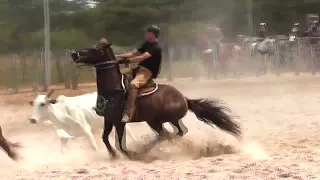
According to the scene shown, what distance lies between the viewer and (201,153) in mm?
9242

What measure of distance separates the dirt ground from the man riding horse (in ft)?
2.64

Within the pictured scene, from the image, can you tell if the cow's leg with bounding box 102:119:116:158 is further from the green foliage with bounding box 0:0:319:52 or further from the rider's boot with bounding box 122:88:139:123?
the green foliage with bounding box 0:0:319:52

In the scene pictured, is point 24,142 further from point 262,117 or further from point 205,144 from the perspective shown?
point 262,117

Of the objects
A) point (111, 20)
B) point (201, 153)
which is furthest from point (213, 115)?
point (111, 20)

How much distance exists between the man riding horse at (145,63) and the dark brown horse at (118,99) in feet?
0.41

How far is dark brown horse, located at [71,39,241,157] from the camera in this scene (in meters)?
9.05

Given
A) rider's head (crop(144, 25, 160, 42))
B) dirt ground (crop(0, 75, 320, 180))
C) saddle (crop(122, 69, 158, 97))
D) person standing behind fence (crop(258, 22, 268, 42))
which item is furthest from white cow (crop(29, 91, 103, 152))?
person standing behind fence (crop(258, 22, 268, 42))

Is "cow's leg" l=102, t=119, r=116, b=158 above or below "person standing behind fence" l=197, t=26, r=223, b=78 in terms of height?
above

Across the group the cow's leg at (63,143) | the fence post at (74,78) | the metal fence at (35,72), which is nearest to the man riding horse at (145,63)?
the cow's leg at (63,143)

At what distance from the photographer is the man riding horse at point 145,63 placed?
354 inches

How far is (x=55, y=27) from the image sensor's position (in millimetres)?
31250

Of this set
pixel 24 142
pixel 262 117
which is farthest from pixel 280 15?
pixel 24 142

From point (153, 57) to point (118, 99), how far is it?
0.77 m

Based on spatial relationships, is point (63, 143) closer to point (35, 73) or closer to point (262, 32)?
point (35, 73)
